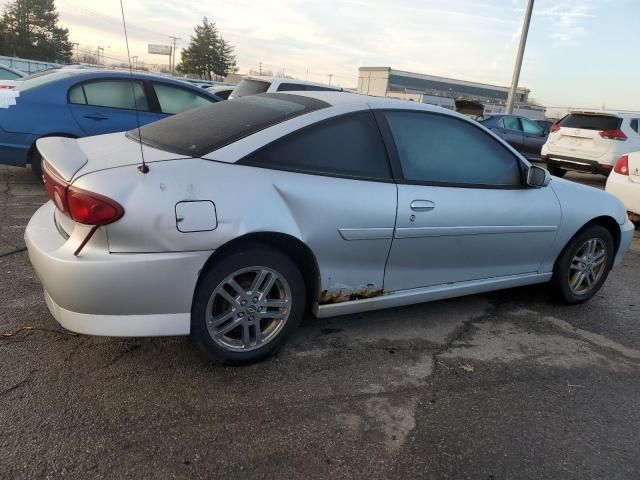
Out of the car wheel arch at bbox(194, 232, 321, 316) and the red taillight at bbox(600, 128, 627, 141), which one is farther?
the red taillight at bbox(600, 128, 627, 141)

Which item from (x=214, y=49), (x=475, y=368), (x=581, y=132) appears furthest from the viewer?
(x=214, y=49)

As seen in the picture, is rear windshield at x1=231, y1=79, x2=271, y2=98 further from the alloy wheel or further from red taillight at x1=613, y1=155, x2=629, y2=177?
the alloy wheel

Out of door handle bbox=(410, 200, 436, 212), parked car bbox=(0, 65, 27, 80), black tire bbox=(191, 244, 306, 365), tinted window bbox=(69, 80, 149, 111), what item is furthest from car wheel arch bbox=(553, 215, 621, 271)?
parked car bbox=(0, 65, 27, 80)

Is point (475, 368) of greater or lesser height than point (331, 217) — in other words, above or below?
below

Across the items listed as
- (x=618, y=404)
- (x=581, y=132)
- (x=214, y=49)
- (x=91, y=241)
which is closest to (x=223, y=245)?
(x=91, y=241)

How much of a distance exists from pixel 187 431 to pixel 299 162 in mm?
1471

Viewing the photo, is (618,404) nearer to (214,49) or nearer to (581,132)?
(581,132)

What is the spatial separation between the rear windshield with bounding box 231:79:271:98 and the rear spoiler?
248 inches

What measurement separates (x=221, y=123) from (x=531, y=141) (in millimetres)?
13278

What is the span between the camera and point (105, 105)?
659 cm

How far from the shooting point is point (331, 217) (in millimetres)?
2900

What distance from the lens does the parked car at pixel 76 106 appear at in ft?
19.7

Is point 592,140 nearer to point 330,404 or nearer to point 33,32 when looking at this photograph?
point 330,404

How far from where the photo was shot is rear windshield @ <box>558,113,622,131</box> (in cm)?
1076
